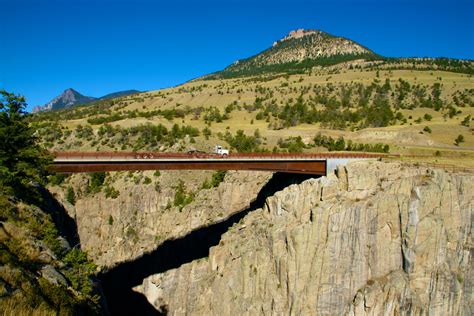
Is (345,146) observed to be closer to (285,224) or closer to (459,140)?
(459,140)

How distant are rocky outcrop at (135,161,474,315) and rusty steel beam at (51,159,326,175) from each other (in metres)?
3.03

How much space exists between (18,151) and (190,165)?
15.3 m

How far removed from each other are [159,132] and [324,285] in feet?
140

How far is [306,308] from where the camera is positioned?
30.8 metres

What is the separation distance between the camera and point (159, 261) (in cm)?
4284

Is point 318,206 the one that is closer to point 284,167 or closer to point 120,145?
point 284,167

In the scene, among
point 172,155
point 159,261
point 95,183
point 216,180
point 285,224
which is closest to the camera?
point 285,224

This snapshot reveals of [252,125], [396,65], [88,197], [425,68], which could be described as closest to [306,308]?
[88,197]

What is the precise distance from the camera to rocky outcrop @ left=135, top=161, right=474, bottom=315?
2886 centimetres

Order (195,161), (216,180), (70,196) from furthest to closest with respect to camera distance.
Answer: (70,196), (216,180), (195,161)

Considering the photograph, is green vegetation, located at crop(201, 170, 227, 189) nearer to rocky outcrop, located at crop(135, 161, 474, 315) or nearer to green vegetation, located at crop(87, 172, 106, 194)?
rocky outcrop, located at crop(135, 161, 474, 315)

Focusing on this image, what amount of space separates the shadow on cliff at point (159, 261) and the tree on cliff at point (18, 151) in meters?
18.7

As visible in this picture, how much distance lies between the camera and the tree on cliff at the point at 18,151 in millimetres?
27203

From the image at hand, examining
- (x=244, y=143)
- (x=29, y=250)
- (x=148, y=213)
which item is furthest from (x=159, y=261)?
(x=29, y=250)
